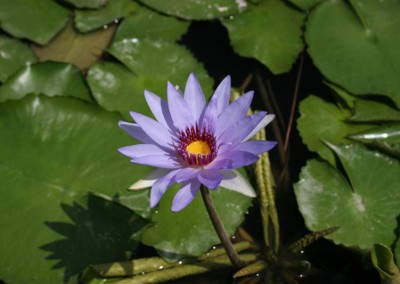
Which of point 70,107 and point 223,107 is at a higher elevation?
point 223,107

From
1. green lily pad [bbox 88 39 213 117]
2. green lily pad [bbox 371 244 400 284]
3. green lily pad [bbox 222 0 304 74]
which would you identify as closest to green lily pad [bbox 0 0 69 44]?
green lily pad [bbox 88 39 213 117]

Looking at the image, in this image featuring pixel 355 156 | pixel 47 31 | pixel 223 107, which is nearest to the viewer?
pixel 223 107

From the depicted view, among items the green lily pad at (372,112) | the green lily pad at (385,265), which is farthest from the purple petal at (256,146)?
the green lily pad at (372,112)

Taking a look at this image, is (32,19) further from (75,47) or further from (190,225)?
(190,225)

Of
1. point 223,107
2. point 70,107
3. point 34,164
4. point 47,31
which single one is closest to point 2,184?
point 34,164

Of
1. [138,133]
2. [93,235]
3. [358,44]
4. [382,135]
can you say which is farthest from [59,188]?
[358,44]

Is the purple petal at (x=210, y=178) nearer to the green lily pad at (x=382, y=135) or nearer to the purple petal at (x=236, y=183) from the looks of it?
the purple petal at (x=236, y=183)

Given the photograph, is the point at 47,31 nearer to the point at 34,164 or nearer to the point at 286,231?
the point at 34,164
